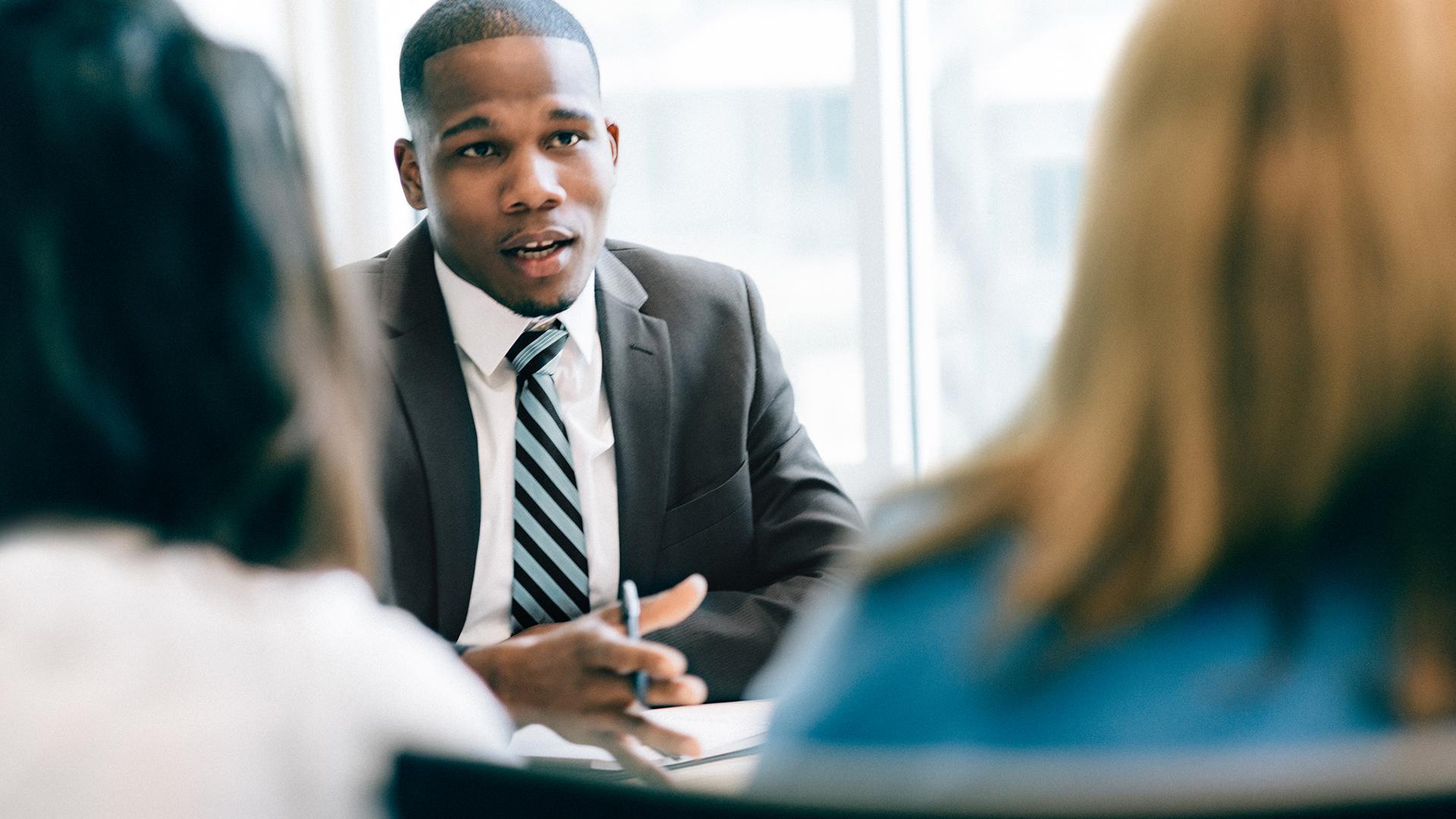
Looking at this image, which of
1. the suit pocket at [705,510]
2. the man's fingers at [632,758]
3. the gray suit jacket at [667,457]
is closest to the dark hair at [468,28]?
the gray suit jacket at [667,457]

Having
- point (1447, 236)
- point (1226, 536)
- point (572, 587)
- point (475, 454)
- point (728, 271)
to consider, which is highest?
point (1447, 236)

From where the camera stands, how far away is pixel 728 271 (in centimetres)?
233

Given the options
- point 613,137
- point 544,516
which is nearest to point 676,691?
point 544,516

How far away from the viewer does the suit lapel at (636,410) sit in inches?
79.4

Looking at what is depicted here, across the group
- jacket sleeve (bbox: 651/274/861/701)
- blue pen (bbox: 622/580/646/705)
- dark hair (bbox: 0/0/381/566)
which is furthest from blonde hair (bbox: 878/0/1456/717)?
jacket sleeve (bbox: 651/274/861/701)

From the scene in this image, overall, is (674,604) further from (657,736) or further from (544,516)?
(544,516)

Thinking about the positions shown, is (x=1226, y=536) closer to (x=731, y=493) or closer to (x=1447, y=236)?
(x=1447, y=236)

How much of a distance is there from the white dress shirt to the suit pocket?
8 cm

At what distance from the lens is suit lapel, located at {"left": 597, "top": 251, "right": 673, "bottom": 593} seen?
202 centimetres

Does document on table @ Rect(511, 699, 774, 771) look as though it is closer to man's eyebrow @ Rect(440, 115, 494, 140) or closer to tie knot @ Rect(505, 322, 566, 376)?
tie knot @ Rect(505, 322, 566, 376)

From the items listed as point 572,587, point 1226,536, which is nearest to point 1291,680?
point 1226,536

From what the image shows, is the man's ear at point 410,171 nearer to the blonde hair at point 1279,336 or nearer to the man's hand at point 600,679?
the man's hand at point 600,679

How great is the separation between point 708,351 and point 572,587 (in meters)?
0.45

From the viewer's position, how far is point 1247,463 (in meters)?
0.72
